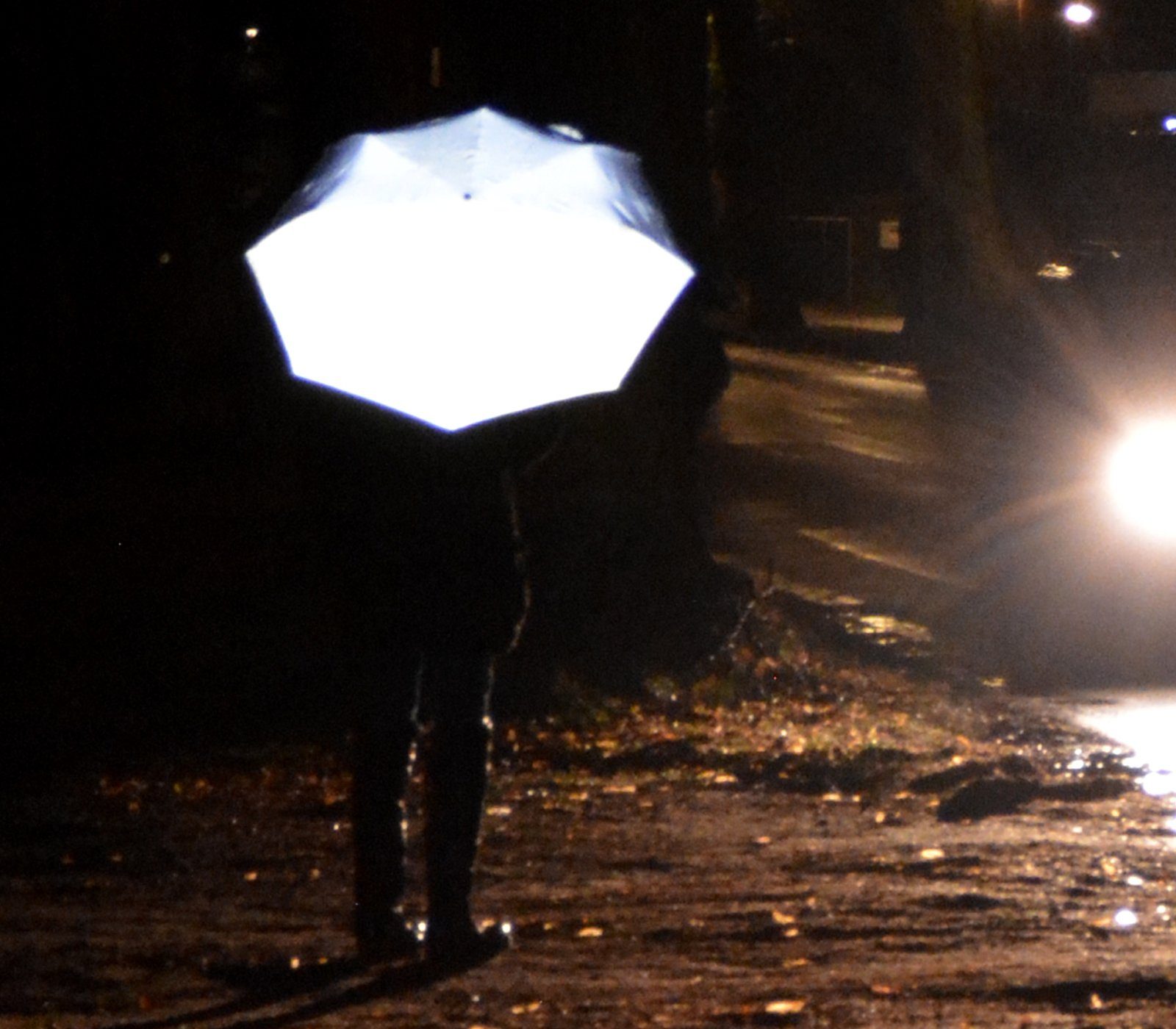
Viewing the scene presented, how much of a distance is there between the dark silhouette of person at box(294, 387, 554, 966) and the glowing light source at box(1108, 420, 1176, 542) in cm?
795

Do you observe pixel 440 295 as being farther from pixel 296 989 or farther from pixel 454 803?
pixel 296 989

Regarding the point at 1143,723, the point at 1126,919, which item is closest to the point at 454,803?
the point at 1126,919

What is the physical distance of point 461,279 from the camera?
4.89 metres

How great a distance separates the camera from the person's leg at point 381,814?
16.8ft

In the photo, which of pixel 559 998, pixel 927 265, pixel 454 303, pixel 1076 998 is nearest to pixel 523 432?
pixel 454 303

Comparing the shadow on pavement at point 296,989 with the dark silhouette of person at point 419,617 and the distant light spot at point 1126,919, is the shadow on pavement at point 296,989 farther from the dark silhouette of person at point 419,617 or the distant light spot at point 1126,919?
the distant light spot at point 1126,919

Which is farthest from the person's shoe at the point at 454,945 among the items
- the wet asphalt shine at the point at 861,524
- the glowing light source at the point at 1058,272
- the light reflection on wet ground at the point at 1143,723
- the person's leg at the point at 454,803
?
the glowing light source at the point at 1058,272

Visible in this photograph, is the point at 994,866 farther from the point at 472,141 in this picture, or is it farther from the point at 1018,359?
the point at 1018,359

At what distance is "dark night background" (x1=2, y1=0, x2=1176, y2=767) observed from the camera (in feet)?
28.0

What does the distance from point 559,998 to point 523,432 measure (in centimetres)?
130

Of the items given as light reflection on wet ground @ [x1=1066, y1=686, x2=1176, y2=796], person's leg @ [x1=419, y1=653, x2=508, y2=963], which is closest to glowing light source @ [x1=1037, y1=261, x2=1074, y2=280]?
light reflection on wet ground @ [x1=1066, y1=686, x2=1176, y2=796]

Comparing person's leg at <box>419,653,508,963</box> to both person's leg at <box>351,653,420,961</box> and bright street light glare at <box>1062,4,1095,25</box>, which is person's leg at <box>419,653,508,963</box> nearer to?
person's leg at <box>351,653,420,961</box>

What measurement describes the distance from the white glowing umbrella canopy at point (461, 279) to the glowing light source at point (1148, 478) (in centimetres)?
792

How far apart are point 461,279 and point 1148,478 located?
8.76m
